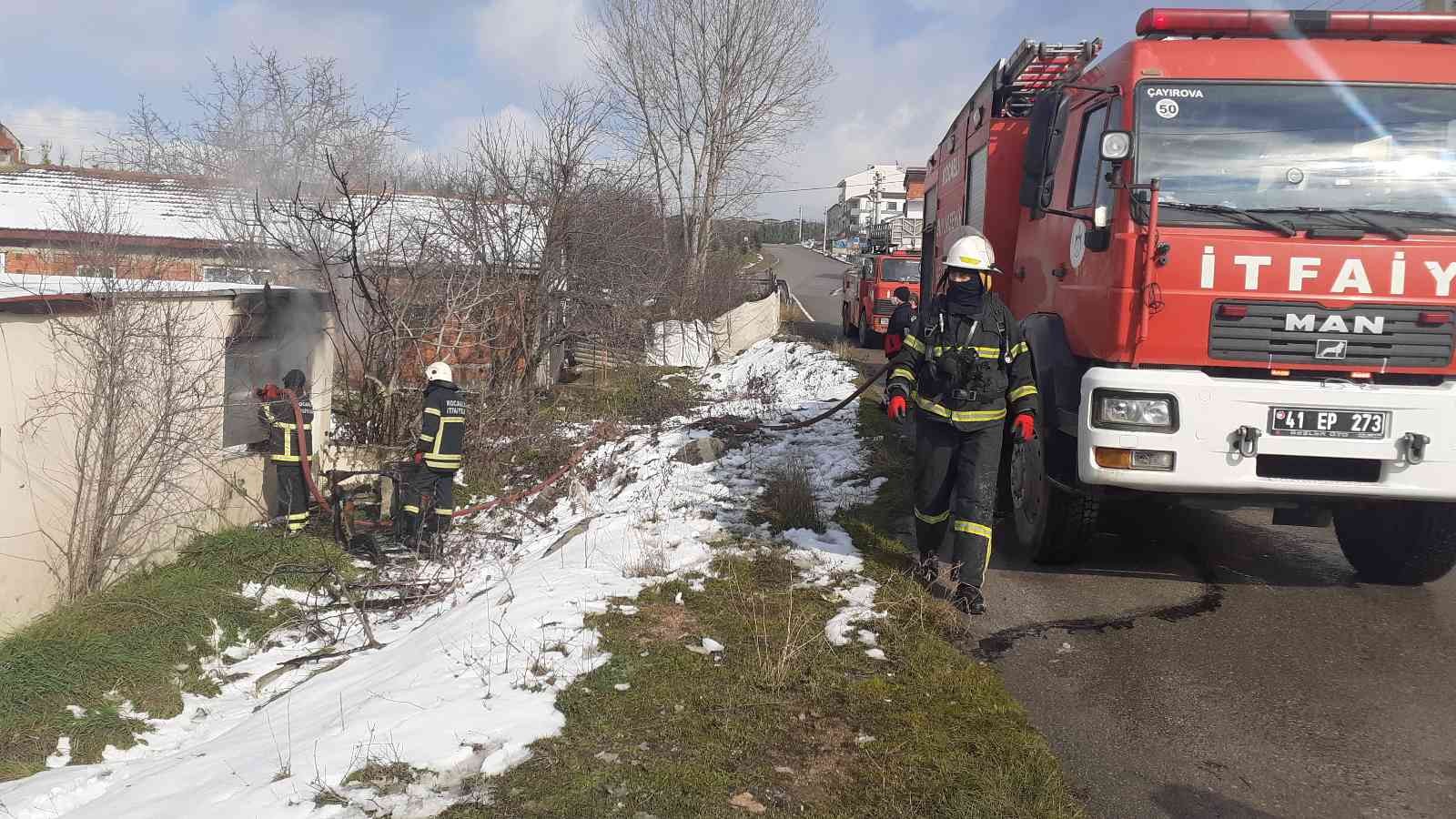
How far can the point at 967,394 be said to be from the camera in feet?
16.8

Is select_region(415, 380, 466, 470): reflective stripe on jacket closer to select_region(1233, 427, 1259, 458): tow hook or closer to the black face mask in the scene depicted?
the black face mask

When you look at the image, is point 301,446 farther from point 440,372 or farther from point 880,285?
point 880,285

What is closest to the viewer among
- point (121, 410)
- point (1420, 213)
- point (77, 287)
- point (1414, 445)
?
point (1414, 445)

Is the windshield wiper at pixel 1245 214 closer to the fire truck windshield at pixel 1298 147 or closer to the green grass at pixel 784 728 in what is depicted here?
the fire truck windshield at pixel 1298 147

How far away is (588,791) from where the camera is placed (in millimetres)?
3281

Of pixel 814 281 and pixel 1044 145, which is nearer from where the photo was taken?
pixel 1044 145

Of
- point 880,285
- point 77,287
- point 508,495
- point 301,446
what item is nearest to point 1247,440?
point 508,495

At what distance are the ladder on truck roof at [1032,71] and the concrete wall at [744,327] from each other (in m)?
15.1

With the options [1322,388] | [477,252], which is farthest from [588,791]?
[477,252]

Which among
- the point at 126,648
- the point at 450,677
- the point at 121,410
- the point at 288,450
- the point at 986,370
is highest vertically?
the point at 986,370

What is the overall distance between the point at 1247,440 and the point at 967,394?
52.5 inches

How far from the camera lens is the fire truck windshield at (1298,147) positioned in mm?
4715

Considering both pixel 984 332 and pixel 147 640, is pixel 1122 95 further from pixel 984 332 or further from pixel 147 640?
pixel 147 640

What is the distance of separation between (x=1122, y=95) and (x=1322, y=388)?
1765 mm
